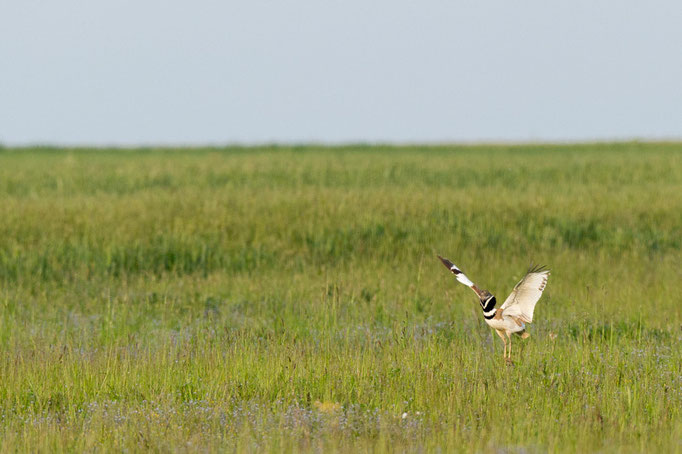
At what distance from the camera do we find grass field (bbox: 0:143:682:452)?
5.51 metres

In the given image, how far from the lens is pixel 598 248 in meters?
15.4

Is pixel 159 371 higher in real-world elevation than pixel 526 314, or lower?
lower

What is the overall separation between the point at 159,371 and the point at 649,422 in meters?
3.85

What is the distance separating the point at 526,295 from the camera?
6086mm

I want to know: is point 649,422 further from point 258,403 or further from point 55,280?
point 55,280

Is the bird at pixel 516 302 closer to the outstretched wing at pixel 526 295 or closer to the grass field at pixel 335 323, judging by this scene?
the outstretched wing at pixel 526 295

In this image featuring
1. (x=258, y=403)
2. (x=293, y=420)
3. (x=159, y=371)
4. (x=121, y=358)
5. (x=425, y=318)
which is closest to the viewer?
(x=293, y=420)

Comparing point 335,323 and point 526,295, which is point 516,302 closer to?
point 526,295

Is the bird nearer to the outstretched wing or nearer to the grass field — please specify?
the outstretched wing

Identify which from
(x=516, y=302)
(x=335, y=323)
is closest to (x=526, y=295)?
(x=516, y=302)

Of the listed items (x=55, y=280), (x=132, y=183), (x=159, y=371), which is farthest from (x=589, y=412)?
(x=132, y=183)

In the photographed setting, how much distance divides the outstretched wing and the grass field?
22.9 inches

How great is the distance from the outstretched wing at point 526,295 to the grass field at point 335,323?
1.91ft

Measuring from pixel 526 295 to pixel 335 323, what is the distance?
126 inches
